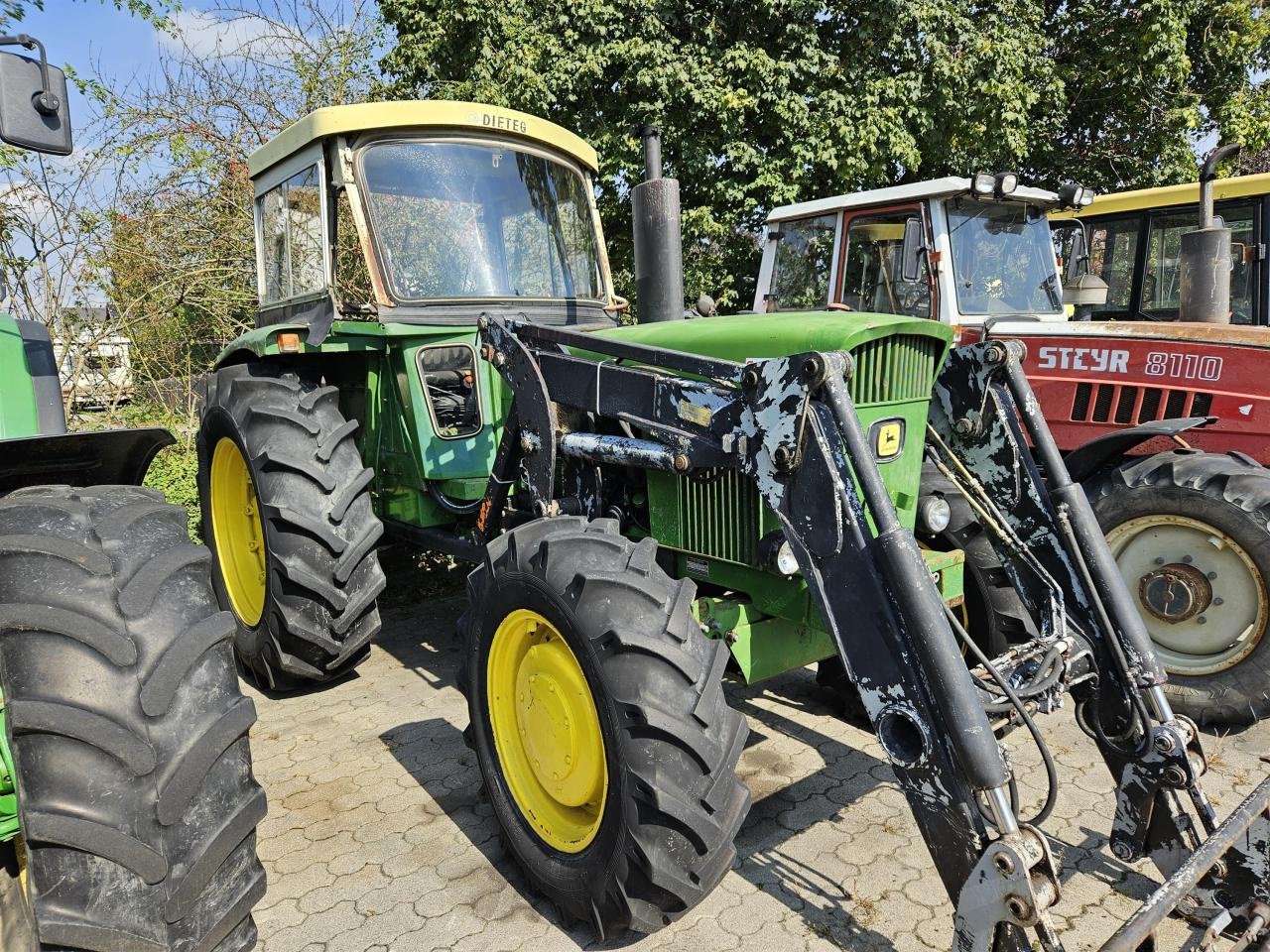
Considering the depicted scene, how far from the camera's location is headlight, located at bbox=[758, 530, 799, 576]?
2.48 meters

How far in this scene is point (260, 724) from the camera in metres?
3.78

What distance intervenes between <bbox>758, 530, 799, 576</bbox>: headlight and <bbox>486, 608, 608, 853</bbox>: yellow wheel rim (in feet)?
2.08

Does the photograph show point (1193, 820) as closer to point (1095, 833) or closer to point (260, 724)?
point (1095, 833)

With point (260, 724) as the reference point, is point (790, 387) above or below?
above

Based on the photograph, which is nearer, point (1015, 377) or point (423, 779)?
point (1015, 377)

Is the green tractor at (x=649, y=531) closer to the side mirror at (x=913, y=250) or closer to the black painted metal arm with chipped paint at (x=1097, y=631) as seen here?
the black painted metal arm with chipped paint at (x=1097, y=631)

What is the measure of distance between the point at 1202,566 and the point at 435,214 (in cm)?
365

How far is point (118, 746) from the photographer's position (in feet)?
5.58

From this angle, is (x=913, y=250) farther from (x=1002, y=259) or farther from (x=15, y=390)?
(x=15, y=390)

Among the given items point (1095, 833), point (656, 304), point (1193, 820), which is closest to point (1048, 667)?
point (1193, 820)

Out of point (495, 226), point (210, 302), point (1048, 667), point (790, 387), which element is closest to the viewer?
point (790, 387)

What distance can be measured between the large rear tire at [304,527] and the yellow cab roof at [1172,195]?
216 inches

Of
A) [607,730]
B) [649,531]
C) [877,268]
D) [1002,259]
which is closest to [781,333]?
[649,531]

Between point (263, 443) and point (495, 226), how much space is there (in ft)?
4.62
